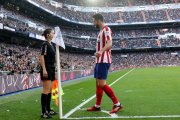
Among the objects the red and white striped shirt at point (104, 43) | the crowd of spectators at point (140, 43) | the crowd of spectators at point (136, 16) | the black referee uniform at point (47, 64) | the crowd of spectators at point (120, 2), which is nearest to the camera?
the black referee uniform at point (47, 64)

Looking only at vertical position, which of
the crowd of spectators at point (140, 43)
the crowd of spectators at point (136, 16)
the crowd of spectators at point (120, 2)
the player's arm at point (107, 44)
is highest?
the crowd of spectators at point (120, 2)

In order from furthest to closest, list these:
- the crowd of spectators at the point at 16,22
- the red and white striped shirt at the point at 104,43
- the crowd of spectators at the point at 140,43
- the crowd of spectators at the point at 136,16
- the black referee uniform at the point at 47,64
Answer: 1. the crowd of spectators at the point at 136,16
2. the crowd of spectators at the point at 140,43
3. the crowd of spectators at the point at 16,22
4. the red and white striped shirt at the point at 104,43
5. the black referee uniform at the point at 47,64

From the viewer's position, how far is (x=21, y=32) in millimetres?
42281

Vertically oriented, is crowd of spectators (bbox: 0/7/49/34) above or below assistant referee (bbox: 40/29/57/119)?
above

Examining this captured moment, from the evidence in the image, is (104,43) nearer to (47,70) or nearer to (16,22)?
(47,70)

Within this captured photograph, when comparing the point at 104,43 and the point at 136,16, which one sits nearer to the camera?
the point at 104,43

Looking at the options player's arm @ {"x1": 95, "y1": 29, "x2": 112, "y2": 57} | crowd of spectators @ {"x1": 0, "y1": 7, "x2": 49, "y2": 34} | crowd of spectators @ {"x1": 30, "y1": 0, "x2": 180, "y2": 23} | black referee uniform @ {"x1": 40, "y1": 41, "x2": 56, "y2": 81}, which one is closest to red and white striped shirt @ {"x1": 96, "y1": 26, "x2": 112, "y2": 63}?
player's arm @ {"x1": 95, "y1": 29, "x2": 112, "y2": 57}

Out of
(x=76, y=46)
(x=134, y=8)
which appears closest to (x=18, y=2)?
(x=76, y=46)

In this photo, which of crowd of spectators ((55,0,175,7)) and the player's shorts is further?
crowd of spectators ((55,0,175,7))

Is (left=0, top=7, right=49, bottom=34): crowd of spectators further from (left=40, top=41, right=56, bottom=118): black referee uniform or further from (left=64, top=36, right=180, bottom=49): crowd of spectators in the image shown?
(left=40, top=41, right=56, bottom=118): black referee uniform

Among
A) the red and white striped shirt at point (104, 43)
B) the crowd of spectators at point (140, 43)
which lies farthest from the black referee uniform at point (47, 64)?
the crowd of spectators at point (140, 43)

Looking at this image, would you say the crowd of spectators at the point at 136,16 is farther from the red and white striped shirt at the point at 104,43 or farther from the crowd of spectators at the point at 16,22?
the red and white striped shirt at the point at 104,43

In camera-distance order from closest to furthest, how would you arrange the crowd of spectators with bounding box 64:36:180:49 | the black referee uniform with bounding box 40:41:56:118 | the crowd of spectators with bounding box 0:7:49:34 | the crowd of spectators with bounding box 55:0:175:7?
the black referee uniform with bounding box 40:41:56:118, the crowd of spectators with bounding box 0:7:49:34, the crowd of spectators with bounding box 64:36:180:49, the crowd of spectators with bounding box 55:0:175:7

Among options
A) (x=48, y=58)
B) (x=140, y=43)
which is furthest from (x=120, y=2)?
(x=48, y=58)
